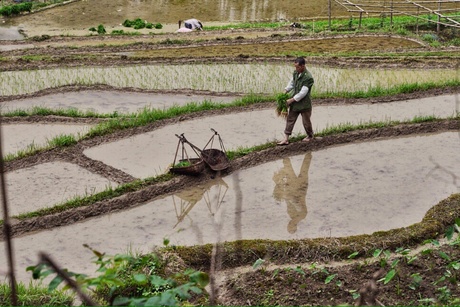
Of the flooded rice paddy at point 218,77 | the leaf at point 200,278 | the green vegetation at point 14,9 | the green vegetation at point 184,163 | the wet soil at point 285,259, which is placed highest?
the green vegetation at point 14,9

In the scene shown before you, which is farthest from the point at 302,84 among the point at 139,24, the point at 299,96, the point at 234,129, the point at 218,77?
the point at 139,24

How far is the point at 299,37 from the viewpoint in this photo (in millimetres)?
20078

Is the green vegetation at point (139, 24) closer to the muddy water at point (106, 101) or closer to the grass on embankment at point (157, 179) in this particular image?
the muddy water at point (106, 101)

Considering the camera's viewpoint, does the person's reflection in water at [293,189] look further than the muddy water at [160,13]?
No

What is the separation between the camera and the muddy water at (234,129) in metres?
9.38

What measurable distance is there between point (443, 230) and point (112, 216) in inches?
148

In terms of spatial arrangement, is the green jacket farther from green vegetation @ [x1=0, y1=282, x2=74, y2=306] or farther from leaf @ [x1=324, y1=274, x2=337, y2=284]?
green vegetation @ [x1=0, y1=282, x2=74, y2=306]

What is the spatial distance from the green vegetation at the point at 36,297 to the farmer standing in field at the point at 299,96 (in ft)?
15.5

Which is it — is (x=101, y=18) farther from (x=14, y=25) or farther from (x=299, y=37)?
(x=299, y=37)

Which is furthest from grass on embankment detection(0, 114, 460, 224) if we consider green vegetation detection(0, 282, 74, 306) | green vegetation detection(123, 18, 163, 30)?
green vegetation detection(123, 18, 163, 30)

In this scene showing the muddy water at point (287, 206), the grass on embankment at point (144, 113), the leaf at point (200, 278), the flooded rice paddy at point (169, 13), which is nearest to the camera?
the leaf at point (200, 278)

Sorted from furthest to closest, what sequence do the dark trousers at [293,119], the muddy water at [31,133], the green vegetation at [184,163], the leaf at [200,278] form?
the muddy water at [31,133], the dark trousers at [293,119], the green vegetation at [184,163], the leaf at [200,278]

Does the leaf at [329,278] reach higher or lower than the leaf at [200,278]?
lower

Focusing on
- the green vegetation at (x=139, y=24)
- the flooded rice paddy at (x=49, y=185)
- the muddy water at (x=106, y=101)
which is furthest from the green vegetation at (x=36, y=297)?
the green vegetation at (x=139, y=24)
